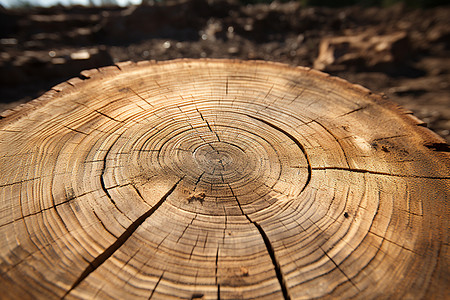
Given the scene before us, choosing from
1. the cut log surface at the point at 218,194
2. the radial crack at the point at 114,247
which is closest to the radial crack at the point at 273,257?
the cut log surface at the point at 218,194

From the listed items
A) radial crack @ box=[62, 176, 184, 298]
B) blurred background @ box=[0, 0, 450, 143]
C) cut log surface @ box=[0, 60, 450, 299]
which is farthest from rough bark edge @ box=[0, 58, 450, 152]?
blurred background @ box=[0, 0, 450, 143]

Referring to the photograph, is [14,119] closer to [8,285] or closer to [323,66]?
[8,285]

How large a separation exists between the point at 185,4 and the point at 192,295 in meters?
6.59

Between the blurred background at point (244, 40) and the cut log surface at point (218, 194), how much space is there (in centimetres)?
288

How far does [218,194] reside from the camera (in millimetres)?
1196

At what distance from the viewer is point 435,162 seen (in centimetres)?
137

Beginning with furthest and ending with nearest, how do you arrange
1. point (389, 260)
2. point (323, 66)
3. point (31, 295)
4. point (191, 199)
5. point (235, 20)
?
point (235, 20) < point (323, 66) < point (191, 199) < point (389, 260) < point (31, 295)

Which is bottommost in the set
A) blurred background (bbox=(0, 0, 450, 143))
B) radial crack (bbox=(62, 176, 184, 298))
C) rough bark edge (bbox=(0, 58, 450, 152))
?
radial crack (bbox=(62, 176, 184, 298))

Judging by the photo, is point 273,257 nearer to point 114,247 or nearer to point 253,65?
point 114,247

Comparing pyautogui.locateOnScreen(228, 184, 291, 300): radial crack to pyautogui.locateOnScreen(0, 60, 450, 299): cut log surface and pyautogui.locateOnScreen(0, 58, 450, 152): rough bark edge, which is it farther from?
pyautogui.locateOnScreen(0, 58, 450, 152): rough bark edge

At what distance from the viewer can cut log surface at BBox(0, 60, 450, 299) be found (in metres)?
0.93

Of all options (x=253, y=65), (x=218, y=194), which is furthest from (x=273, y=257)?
(x=253, y=65)

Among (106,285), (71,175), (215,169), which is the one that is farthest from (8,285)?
(215,169)

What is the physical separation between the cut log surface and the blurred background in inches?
113
